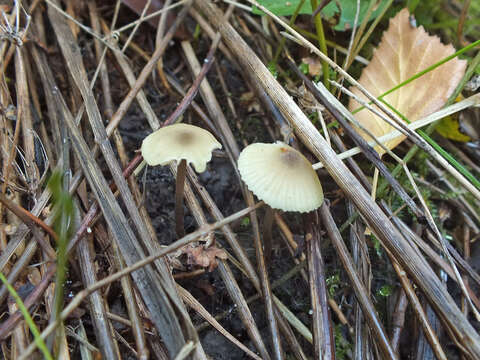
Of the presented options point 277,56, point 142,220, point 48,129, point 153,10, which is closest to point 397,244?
point 142,220

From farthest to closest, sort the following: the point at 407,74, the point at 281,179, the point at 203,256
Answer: the point at 407,74 < the point at 203,256 < the point at 281,179

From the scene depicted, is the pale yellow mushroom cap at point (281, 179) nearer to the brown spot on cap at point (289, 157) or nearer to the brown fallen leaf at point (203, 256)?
the brown spot on cap at point (289, 157)

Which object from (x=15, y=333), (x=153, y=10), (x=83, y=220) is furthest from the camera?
(x=153, y=10)

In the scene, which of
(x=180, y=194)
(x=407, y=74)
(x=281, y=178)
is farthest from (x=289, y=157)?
(x=407, y=74)

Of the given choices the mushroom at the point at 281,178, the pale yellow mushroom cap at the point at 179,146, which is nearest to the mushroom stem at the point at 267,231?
the mushroom at the point at 281,178

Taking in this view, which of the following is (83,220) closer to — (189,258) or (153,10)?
(189,258)

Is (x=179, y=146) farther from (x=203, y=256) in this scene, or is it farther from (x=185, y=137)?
(x=203, y=256)

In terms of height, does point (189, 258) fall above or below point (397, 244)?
above
